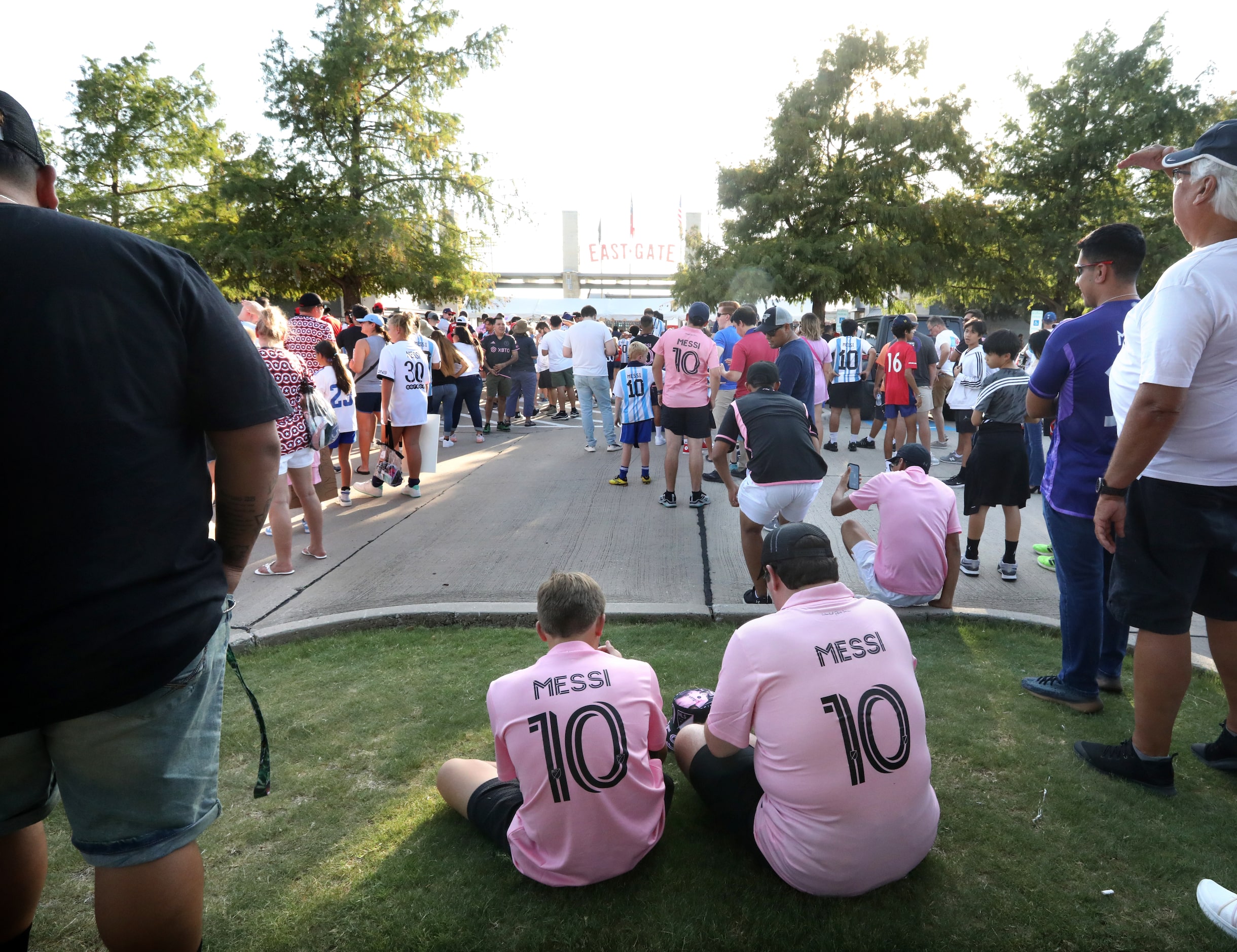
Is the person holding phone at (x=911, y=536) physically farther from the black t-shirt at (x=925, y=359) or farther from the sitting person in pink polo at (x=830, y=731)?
the black t-shirt at (x=925, y=359)

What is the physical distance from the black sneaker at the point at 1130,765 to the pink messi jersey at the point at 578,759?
1.87 m

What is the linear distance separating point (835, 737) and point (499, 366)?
460 inches

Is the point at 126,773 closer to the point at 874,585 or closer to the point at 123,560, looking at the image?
the point at 123,560

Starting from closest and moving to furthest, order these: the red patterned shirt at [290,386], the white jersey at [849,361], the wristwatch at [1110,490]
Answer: the wristwatch at [1110,490] < the red patterned shirt at [290,386] < the white jersey at [849,361]

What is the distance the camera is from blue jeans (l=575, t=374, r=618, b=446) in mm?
10874

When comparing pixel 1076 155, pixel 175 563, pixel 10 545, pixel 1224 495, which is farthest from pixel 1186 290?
pixel 1076 155

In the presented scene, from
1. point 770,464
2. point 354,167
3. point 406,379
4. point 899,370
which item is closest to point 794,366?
point 899,370

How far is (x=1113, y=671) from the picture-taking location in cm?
380

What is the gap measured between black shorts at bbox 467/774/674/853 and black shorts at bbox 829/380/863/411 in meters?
9.66

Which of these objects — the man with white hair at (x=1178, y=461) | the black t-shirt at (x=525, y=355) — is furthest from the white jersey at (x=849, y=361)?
the man with white hair at (x=1178, y=461)

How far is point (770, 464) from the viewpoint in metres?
4.97

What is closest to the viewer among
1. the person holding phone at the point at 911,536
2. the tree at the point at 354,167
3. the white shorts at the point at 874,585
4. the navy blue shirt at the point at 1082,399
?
the navy blue shirt at the point at 1082,399

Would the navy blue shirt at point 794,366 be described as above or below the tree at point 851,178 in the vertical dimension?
below

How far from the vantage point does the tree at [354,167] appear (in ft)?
73.1
